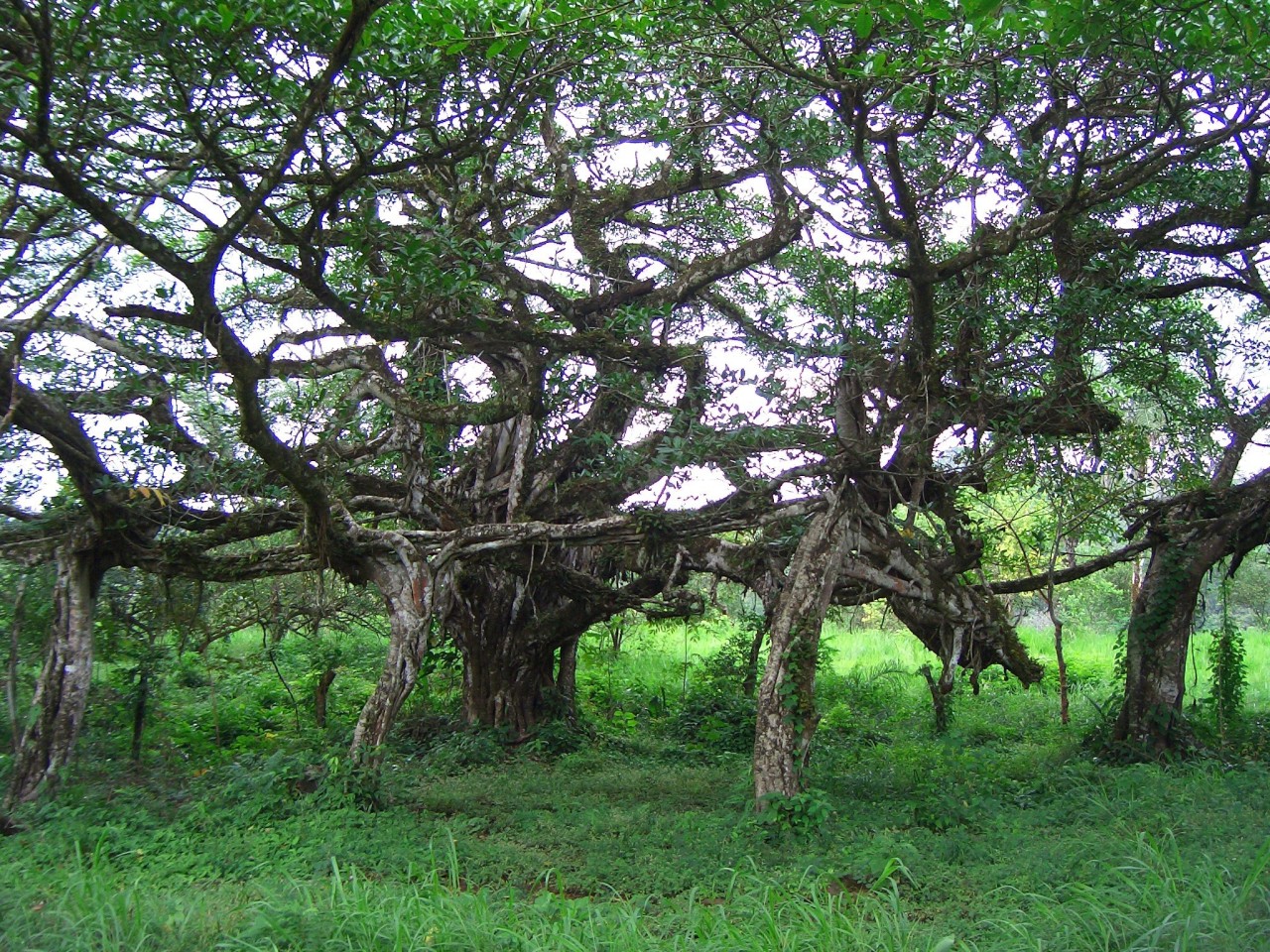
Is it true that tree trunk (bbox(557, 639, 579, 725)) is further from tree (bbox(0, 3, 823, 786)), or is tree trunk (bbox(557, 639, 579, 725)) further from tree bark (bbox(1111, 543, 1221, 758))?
tree bark (bbox(1111, 543, 1221, 758))

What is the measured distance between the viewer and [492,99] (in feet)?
24.0

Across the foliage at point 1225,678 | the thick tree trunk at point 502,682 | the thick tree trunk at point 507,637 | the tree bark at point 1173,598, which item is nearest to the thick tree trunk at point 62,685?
the thick tree trunk at point 507,637

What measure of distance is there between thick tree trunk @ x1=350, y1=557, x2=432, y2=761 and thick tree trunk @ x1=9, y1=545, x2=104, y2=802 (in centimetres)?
223

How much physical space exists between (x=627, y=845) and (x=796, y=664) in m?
1.78

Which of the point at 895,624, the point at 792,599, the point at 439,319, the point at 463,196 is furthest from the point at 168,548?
the point at 895,624

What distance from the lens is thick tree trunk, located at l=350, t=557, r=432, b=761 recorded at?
A: 25.8 ft

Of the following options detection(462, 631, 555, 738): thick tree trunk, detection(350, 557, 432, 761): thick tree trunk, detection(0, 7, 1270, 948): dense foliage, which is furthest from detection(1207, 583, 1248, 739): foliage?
detection(350, 557, 432, 761): thick tree trunk

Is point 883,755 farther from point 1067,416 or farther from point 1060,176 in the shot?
point 1060,176

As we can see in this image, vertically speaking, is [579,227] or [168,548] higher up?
[579,227]

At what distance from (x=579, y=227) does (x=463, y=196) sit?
163cm

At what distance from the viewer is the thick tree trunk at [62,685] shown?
25.4 ft

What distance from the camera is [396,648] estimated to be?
318 inches

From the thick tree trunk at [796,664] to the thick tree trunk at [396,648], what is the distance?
2.78 meters

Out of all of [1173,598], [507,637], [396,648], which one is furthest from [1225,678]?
[396,648]
